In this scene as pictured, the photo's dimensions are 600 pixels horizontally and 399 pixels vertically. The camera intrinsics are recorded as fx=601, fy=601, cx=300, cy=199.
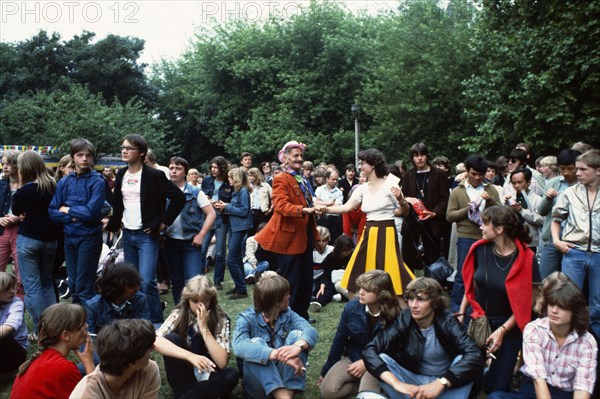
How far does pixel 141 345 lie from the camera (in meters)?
3.58

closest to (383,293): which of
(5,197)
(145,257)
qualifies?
(145,257)

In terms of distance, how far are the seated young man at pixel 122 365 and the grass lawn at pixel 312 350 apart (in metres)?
1.17

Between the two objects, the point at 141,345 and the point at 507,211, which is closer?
the point at 141,345

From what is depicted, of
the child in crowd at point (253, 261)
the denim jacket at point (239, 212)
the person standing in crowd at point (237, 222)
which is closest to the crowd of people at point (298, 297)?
the person standing in crowd at point (237, 222)

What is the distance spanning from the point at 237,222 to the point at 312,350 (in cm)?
311

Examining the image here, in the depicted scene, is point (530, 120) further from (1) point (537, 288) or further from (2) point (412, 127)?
(1) point (537, 288)

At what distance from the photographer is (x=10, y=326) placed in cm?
486

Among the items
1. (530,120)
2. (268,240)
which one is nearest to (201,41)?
(530,120)

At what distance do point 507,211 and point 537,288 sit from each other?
2.09 feet

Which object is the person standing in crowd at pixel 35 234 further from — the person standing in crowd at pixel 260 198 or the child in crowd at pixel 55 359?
the person standing in crowd at pixel 260 198

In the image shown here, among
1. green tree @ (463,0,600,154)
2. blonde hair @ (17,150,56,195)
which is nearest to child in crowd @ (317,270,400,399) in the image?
blonde hair @ (17,150,56,195)

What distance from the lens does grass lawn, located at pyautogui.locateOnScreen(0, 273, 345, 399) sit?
191 inches

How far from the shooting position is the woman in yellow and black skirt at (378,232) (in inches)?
233

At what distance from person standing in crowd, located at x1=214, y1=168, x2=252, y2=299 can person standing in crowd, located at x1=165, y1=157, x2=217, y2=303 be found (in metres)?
1.70
